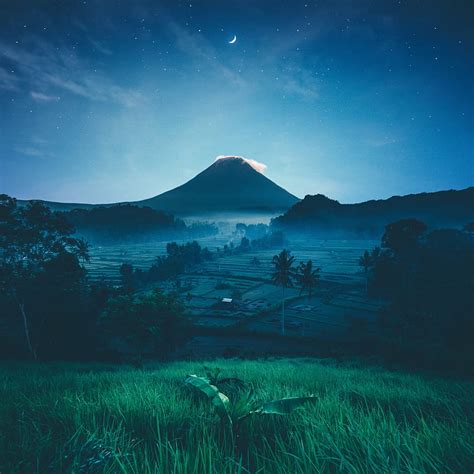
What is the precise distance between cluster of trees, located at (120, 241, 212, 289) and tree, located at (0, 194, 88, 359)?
102 feet

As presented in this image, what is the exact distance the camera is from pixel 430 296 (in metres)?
27.5

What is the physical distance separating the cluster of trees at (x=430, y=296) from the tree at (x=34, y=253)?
64.1 ft

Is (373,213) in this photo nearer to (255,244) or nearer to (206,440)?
(255,244)

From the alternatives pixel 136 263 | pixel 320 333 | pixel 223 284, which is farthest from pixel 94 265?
pixel 320 333

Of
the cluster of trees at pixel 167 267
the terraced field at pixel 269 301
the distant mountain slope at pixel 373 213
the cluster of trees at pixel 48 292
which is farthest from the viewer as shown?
the distant mountain slope at pixel 373 213

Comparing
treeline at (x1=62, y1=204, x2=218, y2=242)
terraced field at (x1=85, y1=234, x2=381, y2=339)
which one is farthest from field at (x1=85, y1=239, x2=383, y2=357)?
treeline at (x1=62, y1=204, x2=218, y2=242)

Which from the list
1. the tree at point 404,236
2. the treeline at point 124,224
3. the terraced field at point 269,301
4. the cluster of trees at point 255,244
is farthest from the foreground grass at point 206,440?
the treeline at point 124,224

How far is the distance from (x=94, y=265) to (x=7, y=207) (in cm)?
7692

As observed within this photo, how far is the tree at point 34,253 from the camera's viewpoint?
12.1 meters

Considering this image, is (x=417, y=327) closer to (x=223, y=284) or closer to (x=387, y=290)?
(x=387, y=290)

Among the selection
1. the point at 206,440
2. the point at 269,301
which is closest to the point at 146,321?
the point at 206,440

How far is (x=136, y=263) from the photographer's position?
83188mm

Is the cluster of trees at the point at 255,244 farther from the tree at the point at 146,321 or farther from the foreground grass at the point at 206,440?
the foreground grass at the point at 206,440

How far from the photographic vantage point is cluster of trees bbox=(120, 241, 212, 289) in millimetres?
53281
